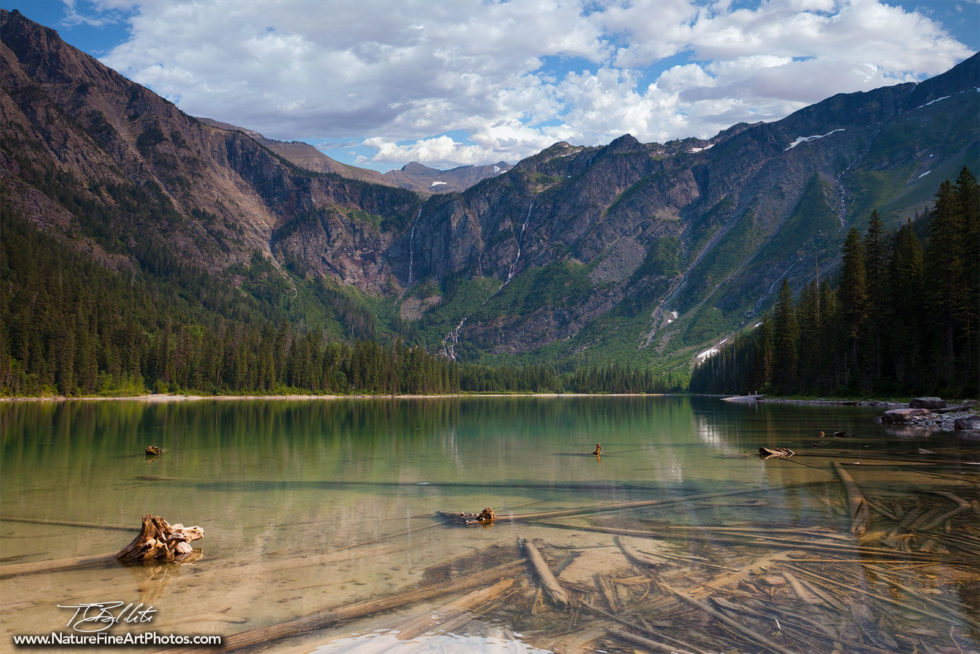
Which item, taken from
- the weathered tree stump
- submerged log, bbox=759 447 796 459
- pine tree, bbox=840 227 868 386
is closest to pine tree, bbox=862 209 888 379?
pine tree, bbox=840 227 868 386

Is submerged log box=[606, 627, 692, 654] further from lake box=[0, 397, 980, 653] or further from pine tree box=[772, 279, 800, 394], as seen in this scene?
pine tree box=[772, 279, 800, 394]

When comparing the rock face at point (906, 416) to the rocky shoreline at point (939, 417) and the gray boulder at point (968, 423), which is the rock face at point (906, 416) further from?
the gray boulder at point (968, 423)

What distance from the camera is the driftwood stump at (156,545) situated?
16.4 meters

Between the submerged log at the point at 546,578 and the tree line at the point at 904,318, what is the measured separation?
202ft

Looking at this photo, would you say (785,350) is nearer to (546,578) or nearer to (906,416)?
(906,416)

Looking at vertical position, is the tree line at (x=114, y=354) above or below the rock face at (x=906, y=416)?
above

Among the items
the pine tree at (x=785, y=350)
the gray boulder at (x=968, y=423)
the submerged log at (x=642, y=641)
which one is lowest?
the submerged log at (x=642, y=641)

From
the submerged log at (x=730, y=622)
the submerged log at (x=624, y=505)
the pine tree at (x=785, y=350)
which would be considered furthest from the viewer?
the pine tree at (x=785, y=350)

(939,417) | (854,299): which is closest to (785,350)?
(854,299)

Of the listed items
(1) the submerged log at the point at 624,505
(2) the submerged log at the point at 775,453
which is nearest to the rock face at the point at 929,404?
(2) the submerged log at the point at 775,453

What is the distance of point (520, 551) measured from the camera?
1689 cm

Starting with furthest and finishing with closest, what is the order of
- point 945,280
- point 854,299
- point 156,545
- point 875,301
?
point 854,299 → point 875,301 → point 945,280 → point 156,545

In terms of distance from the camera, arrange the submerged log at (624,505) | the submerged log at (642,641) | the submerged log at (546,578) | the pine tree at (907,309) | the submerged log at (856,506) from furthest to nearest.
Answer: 1. the pine tree at (907,309)
2. the submerged log at (624,505)
3. the submerged log at (856,506)
4. the submerged log at (546,578)
5. the submerged log at (642,641)
